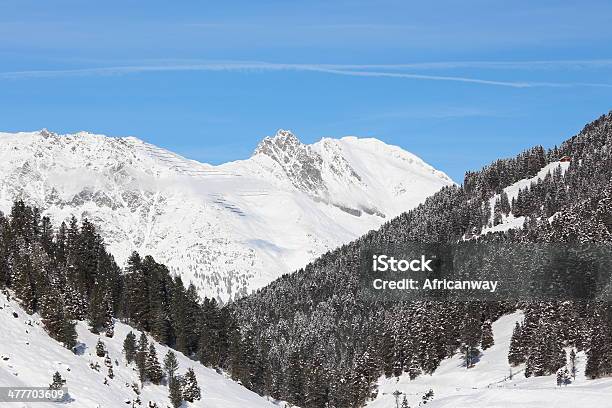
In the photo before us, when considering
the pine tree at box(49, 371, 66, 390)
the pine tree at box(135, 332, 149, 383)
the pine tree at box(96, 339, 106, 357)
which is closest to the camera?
the pine tree at box(49, 371, 66, 390)

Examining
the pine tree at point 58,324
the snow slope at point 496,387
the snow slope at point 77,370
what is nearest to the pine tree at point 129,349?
the snow slope at point 77,370

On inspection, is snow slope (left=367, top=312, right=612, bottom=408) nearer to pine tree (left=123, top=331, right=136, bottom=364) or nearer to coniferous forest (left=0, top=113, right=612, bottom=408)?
coniferous forest (left=0, top=113, right=612, bottom=408)

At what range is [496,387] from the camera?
111688 mm

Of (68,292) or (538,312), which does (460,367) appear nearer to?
(538,312)

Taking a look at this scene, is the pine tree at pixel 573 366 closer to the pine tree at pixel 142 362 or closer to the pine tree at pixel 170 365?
the pine tree at pixel 170 365

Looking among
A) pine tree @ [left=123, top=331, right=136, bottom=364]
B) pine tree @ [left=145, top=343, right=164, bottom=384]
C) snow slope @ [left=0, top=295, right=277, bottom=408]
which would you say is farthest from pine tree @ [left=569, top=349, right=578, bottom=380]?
pine tree @ [left=123, top=331, right=136, bottom=364]

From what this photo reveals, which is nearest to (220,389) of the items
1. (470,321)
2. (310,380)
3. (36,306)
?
(36,306)

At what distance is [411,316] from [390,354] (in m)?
Result: 11.4

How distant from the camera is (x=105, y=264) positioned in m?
123

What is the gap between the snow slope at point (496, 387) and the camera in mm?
82000

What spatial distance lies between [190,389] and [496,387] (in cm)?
4655

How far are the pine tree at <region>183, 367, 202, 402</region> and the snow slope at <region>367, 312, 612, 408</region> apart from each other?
1043 inches

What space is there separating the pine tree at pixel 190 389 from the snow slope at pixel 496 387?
2650cm

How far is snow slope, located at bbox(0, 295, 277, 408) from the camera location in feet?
228
